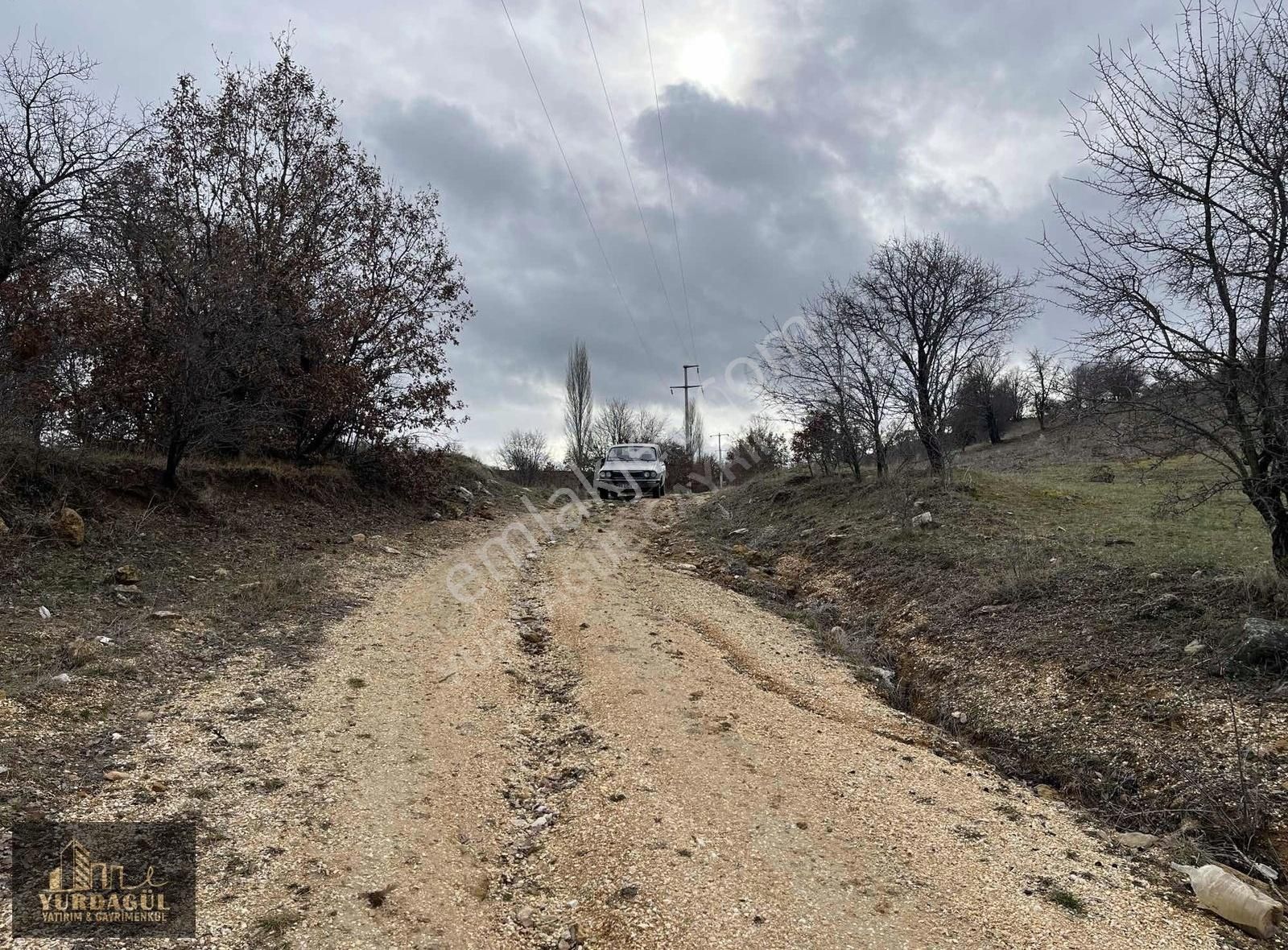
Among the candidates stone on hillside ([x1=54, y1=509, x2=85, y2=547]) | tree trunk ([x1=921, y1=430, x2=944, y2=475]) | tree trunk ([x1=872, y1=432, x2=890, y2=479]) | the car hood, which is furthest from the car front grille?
stone on hillside ([x1=54, y1=509, x2=85, y2=547])

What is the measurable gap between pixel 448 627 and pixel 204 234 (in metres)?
10.9

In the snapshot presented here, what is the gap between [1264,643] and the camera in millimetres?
5055

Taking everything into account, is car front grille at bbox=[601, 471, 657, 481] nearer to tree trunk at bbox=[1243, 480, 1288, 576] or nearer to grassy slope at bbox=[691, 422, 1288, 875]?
grassy slope at bbox=[691, 422, 1288, 875]

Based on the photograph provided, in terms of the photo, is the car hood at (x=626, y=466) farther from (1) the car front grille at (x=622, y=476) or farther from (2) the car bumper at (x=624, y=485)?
(2) the car bumper at (x=624, y=485)

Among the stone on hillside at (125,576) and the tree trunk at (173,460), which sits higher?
the tree trunk at (173,460)

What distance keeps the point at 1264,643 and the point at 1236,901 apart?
9.13 ft

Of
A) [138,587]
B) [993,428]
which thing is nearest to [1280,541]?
[138,587]

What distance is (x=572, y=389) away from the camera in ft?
147

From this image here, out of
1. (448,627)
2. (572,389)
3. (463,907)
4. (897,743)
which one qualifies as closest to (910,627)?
(897,743)

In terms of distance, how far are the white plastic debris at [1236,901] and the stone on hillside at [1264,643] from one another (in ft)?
7.88

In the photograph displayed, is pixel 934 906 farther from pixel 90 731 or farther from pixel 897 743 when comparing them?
pixel 90 731

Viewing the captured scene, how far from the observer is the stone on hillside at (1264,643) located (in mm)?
4996

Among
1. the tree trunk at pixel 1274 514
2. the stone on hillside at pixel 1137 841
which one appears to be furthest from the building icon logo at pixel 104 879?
the tree trunk at pixel 1274 514

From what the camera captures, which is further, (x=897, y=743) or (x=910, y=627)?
(x=910, y=627)
